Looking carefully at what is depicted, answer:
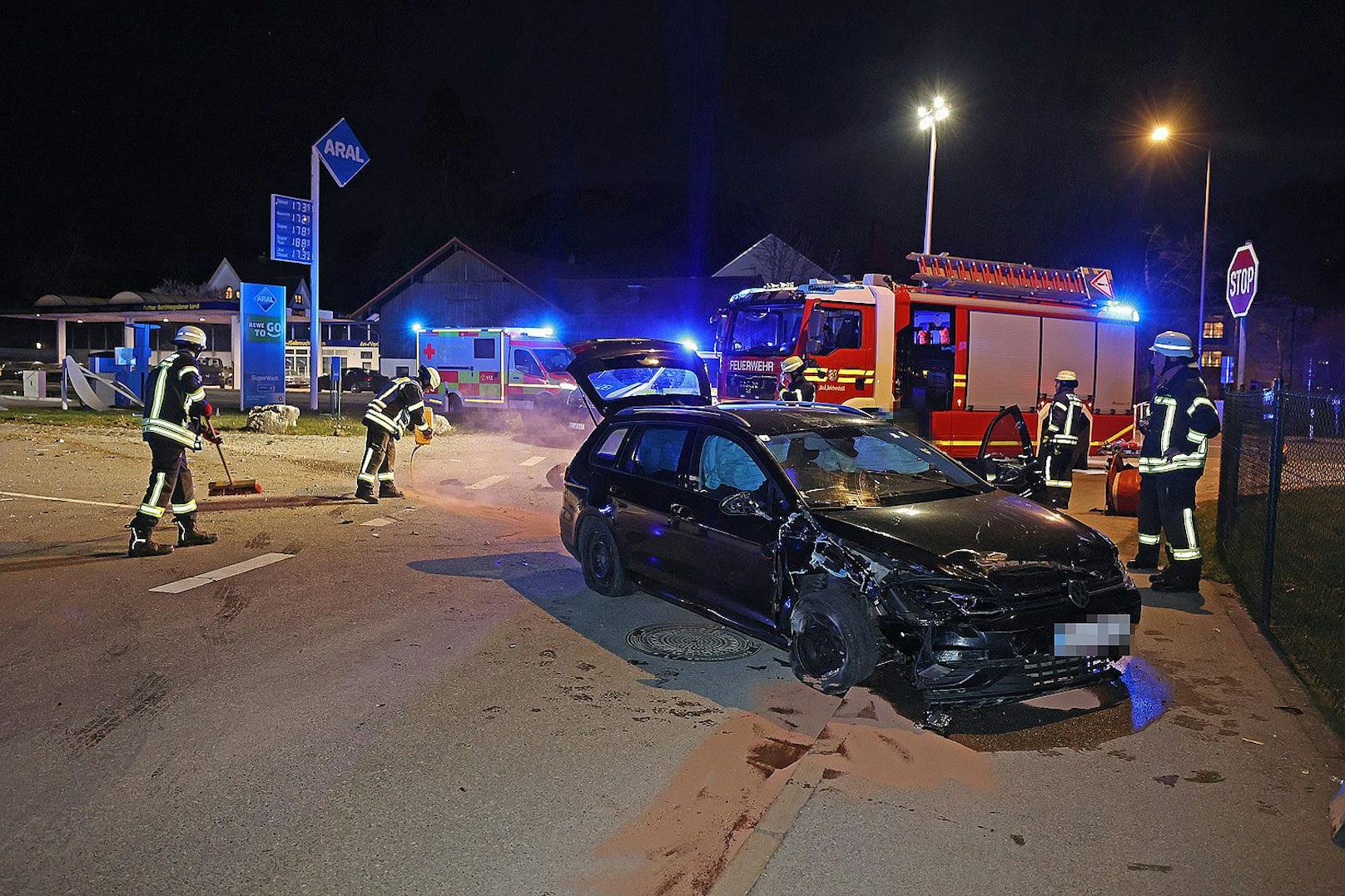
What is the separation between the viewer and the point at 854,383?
15.9m

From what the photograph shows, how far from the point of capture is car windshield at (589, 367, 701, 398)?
46.6ft

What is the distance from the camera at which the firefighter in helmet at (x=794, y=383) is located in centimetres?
1413

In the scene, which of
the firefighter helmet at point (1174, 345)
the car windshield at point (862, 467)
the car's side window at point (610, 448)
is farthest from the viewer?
the firefighter helmet at point (1174, 345)

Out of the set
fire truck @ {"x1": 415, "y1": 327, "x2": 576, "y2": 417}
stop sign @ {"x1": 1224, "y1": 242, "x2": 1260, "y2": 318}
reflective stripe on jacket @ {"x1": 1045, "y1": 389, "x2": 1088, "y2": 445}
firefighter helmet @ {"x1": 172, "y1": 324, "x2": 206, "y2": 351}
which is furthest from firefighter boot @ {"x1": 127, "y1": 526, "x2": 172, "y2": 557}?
fire truck @ {"x1": 415, "y1": 327, "x2": 576, "y2": 417}

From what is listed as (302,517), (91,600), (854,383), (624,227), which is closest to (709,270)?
(624,227)

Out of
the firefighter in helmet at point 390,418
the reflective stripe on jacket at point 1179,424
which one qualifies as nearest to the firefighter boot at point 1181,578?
the reflective stripe on jacket at point 1179,424

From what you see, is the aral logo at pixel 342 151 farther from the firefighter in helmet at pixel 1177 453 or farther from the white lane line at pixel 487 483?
the firefighter in helmet at pixel 1177 453

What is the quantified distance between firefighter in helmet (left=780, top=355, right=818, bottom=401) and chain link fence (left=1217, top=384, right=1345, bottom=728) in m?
5.48

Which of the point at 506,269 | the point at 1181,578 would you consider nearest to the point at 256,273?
the point at 506,269

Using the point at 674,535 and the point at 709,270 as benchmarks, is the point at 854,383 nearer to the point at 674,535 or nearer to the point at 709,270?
the point at 674,535

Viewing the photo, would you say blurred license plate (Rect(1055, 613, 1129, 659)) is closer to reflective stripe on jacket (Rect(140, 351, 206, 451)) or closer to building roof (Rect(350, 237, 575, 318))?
reflective stripe on jacket (Rect(140, 351, 206, 451))

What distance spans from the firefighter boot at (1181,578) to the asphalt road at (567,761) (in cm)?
27

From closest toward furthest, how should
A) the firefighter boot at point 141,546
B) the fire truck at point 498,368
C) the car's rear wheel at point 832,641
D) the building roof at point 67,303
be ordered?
the car's rear wheel at point 832,641 → the firefighter boot at point 141,546 → the fire truck at point 498,368 → the building roof at point 67,303

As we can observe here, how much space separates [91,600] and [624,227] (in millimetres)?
70088
